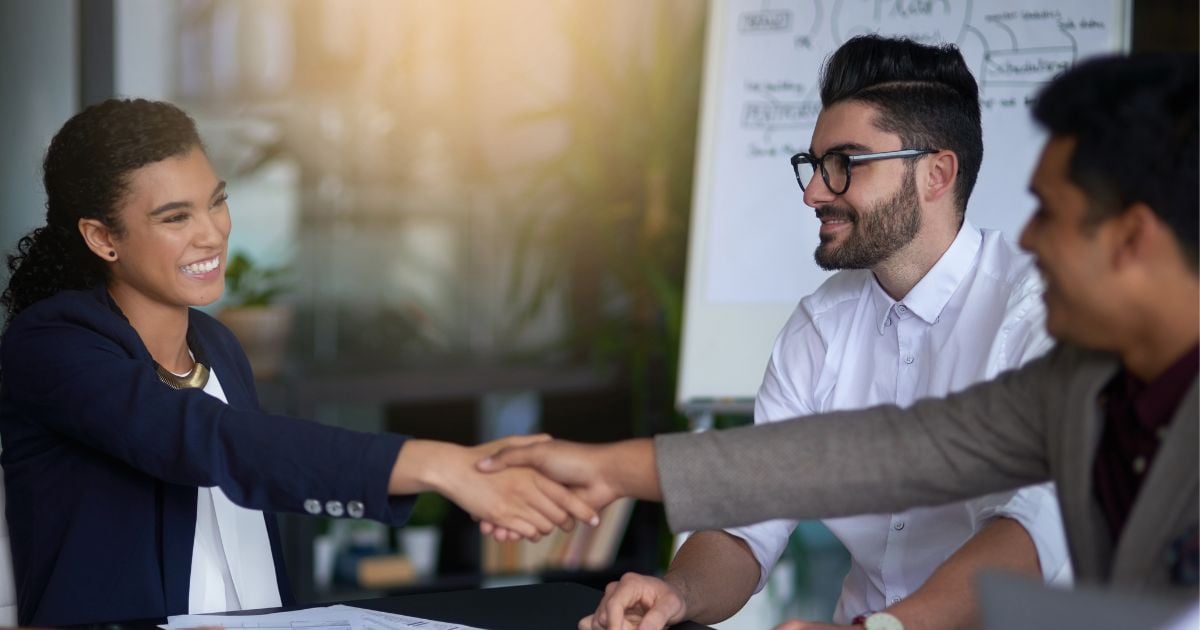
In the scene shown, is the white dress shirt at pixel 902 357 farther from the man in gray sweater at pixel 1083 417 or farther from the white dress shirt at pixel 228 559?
the white dress shirt at pixel 228 559

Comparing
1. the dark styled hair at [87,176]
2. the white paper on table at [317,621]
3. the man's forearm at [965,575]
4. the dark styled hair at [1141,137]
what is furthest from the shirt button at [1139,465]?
the dark styled hair at [87,176]

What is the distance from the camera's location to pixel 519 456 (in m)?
1.64

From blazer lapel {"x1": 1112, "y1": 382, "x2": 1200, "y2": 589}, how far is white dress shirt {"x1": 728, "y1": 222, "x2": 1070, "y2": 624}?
0.66 meters

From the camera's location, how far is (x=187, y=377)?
6.57 ft

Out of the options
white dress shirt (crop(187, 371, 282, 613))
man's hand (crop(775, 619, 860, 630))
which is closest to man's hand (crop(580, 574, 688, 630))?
man's hand (crop(775, 619, 860, 630))

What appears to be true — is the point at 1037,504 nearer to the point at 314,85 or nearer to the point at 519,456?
the point at 519,456

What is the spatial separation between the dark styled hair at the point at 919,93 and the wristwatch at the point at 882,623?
0.90 meters

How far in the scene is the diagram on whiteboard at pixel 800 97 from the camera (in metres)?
3.12

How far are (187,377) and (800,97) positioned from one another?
1915 millimetres

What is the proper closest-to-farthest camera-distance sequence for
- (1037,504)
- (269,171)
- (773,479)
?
1. (773,479)
2. (1037,504)
3. (269,171)

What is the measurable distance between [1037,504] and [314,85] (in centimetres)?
327

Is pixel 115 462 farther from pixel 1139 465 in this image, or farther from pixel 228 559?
pixel 1139 465

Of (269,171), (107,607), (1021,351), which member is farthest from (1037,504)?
(269,171)

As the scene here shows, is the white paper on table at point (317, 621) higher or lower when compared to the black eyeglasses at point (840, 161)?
lower
